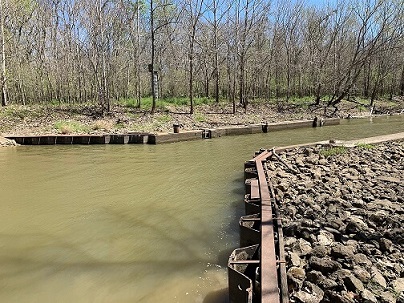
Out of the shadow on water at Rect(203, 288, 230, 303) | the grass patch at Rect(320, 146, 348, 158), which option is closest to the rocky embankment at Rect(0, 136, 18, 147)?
the grass patch at Rect(320, 146, 348, 158)

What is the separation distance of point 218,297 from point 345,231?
1579 millimetres

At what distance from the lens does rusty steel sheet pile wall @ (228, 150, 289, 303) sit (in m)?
2.78

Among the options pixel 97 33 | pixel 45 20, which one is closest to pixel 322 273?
pixel 97 33

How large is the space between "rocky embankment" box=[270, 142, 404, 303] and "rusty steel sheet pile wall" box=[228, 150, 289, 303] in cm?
12

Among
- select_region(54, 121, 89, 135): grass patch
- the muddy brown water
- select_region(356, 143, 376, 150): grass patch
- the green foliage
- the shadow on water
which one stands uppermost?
the green foliage

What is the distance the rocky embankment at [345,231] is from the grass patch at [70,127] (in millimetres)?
12275

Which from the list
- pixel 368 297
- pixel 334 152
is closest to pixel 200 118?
pixel 334 152

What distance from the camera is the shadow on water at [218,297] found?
338 centimetres

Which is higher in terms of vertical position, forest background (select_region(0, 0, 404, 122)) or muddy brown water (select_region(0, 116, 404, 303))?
forest background (select_region(0, 0, 404, 122))

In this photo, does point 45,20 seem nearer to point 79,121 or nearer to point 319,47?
point 79,121

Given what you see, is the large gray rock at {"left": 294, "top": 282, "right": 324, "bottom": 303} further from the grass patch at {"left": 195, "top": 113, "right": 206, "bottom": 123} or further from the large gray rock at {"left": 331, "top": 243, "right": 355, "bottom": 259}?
the grass patch at {"left": 195, "top": 113, "right": 206, "bottom": 123}

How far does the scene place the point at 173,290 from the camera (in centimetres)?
355

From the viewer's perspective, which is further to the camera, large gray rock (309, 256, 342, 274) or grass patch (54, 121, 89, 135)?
grass patch (54, 121, 89, 135)

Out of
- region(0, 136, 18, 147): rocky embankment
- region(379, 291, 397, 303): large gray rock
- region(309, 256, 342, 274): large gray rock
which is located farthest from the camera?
region(0, 136, 18, 147): rocky embankment
